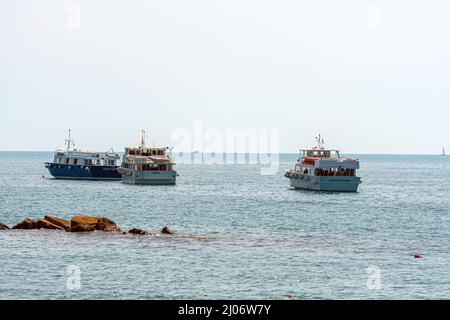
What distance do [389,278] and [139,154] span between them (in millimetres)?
101462

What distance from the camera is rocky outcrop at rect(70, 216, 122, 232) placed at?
60406 millimetres

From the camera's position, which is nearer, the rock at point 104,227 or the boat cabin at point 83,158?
the rock at point 104,227

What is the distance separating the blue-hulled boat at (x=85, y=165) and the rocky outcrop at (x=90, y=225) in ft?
300

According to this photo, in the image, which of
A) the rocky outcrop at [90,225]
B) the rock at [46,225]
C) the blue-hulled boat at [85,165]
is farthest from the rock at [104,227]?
the blue-hulled boat at [85,165]

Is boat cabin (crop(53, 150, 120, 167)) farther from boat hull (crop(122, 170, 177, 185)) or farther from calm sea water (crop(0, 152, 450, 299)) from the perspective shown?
calm sea water (crop(0, 152, 450, 299))

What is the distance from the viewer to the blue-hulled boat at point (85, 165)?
15388 cm

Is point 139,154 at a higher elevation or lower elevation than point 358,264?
higher

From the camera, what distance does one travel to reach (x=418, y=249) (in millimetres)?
54688

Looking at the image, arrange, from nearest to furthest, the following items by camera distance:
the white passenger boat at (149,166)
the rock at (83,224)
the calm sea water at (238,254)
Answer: the calm sea water at (238,254)
the rock at (83,224)
the white passenger boat at (149,166)

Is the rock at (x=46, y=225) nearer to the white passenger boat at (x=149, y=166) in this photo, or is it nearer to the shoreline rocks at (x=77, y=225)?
the shoreline rocks at (x=77, y=225)

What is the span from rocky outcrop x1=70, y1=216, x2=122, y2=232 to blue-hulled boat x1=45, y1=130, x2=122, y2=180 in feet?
300
